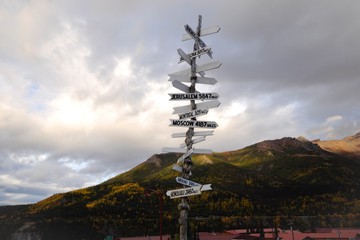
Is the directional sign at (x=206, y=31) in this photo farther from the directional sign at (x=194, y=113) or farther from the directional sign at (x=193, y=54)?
the directional sign at (x=194, y=113)

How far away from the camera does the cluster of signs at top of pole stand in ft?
43.3

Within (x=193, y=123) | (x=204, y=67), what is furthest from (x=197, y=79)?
(x=193, y=123)

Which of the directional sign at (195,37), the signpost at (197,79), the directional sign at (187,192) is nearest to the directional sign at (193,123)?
the signpost at (197,79)

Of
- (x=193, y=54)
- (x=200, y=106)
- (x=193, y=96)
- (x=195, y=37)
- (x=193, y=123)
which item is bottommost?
(x=193, y=123)

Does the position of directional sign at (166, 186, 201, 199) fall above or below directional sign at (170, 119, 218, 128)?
below

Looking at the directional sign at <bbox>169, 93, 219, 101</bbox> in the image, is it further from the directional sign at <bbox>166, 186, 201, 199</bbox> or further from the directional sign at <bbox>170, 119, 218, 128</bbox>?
the directional sign at <bbox>166, 186, 201, 199</bbox>

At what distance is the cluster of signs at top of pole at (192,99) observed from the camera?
43.3 ft

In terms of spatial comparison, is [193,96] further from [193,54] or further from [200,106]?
[193,54]

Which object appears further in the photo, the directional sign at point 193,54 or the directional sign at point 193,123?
the directional sign at point 193,54

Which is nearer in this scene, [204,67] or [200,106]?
[200,106]

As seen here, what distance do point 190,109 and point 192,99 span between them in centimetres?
39

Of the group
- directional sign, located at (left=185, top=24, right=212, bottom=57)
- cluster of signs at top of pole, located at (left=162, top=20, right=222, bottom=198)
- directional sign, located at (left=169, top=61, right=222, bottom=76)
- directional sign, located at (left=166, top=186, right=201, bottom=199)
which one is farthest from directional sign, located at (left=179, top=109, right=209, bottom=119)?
directional sign, located at (left=166, top=186, right=201, bottom=199)

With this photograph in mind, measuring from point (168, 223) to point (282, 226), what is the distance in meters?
51.8

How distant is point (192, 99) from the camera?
13.8 metres
